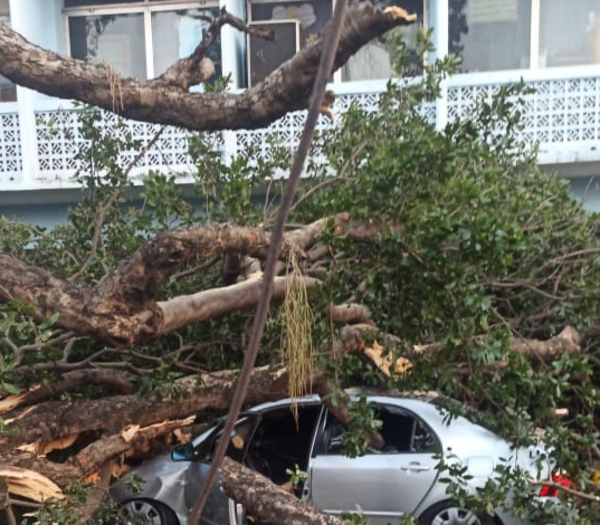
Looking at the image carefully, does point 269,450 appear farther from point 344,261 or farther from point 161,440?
point 344,261

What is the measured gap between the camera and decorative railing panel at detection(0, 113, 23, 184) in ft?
25.6

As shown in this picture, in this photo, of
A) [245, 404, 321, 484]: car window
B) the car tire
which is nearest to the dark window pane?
[245, 404, 321, 484]: car window

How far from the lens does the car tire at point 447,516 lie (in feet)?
13.8

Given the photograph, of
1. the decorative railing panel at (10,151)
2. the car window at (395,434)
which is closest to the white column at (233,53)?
the decorative railing panel at (10,151)

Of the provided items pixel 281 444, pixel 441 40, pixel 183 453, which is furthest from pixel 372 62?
pixel 183 453

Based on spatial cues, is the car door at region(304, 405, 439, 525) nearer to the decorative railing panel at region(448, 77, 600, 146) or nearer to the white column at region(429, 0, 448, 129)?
the white column at region(429, 0, 448, 129)

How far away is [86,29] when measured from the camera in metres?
8.90

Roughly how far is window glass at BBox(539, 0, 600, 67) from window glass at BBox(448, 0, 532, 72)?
24 centimetres

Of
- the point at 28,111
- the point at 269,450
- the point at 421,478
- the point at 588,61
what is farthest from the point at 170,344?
the point at 588,61

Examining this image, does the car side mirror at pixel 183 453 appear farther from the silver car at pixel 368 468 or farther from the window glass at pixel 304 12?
the window glass at pixel 304 12

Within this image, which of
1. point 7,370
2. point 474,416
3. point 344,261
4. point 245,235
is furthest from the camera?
point 474,416

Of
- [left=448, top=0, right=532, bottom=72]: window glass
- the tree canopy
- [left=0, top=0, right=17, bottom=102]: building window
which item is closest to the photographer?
the tree canopy

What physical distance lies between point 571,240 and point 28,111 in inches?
259

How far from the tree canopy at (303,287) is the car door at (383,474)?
435 millimetres
